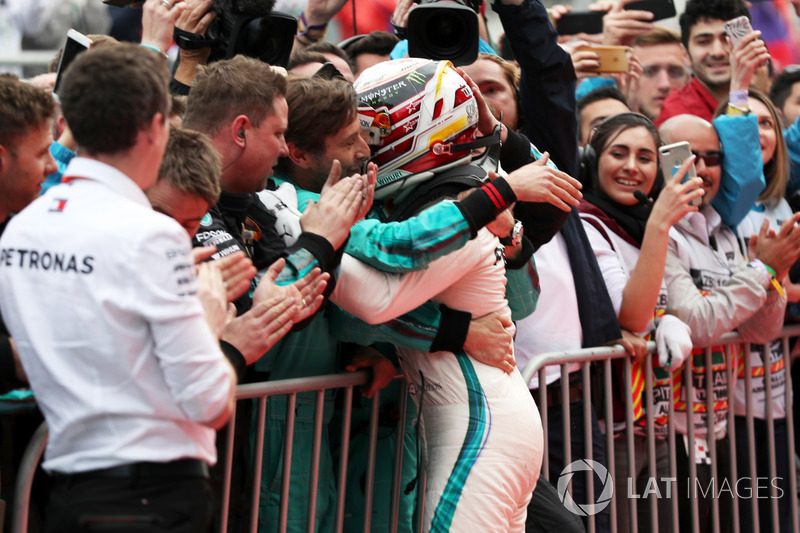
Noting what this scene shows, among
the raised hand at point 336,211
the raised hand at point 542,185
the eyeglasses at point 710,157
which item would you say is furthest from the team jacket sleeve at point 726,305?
the raised hand at point 336,211

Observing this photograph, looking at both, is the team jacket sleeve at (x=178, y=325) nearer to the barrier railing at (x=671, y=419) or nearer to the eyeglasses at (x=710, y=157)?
the barrier railing at (x=671, y=419)

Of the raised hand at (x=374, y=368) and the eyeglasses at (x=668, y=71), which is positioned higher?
the eyeglasses at (x=668, y=71)

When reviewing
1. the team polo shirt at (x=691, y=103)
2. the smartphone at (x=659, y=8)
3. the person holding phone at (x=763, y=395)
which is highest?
the smartphone at (x=659, y=8)

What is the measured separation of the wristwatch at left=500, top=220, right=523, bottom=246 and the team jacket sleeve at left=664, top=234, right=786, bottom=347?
1.41 meters

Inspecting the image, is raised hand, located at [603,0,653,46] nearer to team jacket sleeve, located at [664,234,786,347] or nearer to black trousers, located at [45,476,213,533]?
team jacket sleeve, located at [664,234,786,347]

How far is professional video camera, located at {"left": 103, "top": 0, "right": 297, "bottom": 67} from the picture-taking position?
3.64 m

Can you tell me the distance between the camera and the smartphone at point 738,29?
5.08m

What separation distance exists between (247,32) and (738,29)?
110 inches

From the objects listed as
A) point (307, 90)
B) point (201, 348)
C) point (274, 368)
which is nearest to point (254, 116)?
point (307, 90)

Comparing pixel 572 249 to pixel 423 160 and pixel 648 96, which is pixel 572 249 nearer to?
pixel 423 160

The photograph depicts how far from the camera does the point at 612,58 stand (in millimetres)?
5281

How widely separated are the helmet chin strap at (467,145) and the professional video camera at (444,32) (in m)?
0.48

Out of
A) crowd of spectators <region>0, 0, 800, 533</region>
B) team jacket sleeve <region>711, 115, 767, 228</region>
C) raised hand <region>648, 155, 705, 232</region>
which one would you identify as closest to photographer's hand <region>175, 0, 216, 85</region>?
crowd of spectators <region>0, 0, 800, 533</region>

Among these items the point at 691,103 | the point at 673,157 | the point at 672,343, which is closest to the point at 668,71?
the point at 691,103
